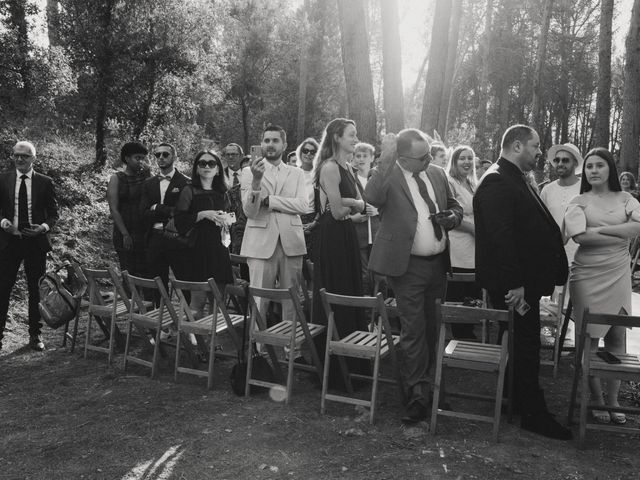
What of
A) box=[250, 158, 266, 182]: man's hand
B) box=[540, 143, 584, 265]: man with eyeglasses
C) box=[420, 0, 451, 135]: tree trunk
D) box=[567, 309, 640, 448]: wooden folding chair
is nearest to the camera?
box=[567, 309, 640, 448]: wooden folding chair

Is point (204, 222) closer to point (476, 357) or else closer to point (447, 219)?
point (447, 219)

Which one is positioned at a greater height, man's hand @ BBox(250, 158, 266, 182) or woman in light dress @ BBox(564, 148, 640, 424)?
man's hand @ BBox(250, 158, 266, 182)

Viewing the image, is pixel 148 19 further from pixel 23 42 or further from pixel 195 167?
pixel 195 167

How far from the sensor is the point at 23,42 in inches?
495

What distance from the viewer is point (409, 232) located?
4.50 meters

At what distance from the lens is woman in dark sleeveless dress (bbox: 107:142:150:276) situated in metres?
7.43

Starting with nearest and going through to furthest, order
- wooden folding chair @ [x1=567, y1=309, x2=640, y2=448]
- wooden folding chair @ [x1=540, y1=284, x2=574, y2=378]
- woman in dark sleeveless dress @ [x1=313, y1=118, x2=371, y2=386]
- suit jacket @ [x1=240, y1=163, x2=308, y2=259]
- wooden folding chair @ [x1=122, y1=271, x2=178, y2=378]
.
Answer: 1. wooden folding chair @ [x1=567, y1=309, x2=640, y2=448]
2. woman in dark sleeveless dress @ [x1=313, y1=118, x2=371, y2=386]
3. wooden folding chair @ [x1=122, y1=271, x2=178, y2=378]
4. wooden folding chair @ [x1=540, y1=284, x2=574, y2=378]
5. suit jacket @ [x1=240, y1=163, x2=308, y2=259]

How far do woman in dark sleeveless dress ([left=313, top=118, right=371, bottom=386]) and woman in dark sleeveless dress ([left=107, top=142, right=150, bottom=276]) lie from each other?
3.02m

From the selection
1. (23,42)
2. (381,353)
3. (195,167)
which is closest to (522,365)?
(381,353)

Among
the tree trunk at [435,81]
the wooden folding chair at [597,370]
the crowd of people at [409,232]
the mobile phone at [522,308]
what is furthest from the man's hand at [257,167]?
the tree trunk at [435,81]

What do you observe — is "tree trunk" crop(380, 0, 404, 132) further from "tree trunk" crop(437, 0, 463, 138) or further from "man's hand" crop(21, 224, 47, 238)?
"man's hand" crop(21, 224, 47, 238)

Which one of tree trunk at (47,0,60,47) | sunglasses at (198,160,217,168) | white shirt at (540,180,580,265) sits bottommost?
white shirt at (540,180,580,265)

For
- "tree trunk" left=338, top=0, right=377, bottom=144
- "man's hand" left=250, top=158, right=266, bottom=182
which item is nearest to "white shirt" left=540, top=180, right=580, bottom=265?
"man's hand" left=250, top=158, right=266, bottom=182

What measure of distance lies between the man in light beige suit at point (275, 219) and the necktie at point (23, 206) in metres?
2.37
